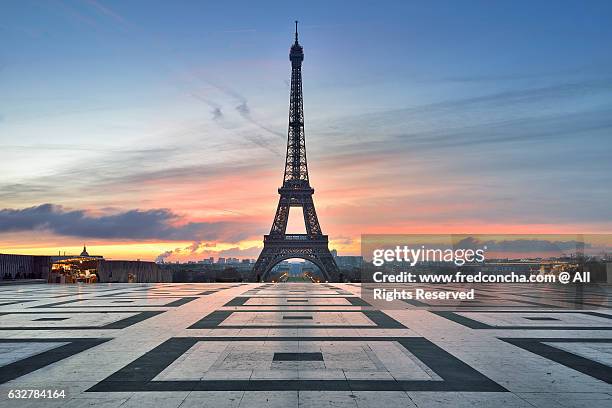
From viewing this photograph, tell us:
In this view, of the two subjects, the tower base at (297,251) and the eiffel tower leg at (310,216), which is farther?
the eiffel tower leg at (310,216)

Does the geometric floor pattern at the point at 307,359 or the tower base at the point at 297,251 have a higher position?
the tower base at the point at 297,251

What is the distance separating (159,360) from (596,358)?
1014 cm

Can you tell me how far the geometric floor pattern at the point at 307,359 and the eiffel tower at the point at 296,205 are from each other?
54417 mm

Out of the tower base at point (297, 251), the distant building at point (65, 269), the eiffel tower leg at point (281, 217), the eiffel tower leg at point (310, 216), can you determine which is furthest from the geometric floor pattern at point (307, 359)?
the eiffel tower leg at point (310, 216)

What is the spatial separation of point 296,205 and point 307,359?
6875 cm

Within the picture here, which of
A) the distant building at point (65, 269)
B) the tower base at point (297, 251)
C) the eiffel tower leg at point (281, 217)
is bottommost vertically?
the distant building at point (65, 269)

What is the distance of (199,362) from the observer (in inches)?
402

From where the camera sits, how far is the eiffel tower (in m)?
73.4

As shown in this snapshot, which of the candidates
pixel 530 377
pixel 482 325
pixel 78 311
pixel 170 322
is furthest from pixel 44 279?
pixel 530 377

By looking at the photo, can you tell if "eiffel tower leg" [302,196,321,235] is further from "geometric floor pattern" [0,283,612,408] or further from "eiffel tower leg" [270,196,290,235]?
"geometric floor pattern" [0,283,612,408]

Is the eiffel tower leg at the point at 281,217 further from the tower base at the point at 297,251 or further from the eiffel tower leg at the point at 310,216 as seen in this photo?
the eiffel tower leg at the point at 310,216

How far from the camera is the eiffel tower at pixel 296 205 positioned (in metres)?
73.4

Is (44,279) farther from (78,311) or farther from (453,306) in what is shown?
(453,306)

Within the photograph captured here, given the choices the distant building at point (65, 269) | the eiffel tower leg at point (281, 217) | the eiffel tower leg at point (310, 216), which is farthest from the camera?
the eiffel tower leg at point (310, 216)
